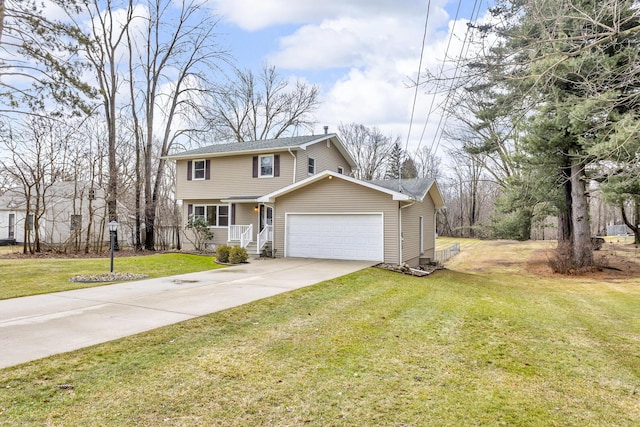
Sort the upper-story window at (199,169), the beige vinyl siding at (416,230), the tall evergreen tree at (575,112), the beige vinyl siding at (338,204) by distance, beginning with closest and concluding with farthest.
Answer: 1. the tall evergreen tree at (575,112)
2. the beige vinyl siding at (338,204)
3. the beige vinyl siding at (416,230)
4. the upper-story window at (199,169)

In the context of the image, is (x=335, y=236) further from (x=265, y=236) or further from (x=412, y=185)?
(x=412, y=185)

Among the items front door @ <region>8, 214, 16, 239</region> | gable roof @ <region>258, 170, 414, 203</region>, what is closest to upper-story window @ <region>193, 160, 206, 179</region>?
gable roof @ <region>258, 170, 414, 203</region>

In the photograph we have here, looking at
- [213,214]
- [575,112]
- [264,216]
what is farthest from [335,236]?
[575,112]

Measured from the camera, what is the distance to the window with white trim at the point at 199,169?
65.6 feet

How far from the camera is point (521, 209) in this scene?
17562 millimetres

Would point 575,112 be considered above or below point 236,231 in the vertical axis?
above

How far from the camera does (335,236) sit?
48.0ft

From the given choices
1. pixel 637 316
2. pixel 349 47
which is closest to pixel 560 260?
pixel 637 316

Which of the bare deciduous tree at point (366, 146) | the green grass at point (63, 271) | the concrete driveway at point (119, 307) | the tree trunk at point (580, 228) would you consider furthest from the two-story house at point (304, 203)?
the bare deciduous tree at point (366, 146)

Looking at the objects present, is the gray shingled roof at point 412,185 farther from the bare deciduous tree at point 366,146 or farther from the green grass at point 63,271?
the bare deciduous tree at point 366,146

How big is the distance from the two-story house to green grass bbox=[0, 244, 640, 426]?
6888mm

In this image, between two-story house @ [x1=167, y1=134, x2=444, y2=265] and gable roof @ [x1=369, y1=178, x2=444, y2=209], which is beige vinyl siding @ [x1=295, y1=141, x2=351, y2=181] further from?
gable roof @ [x1=369, y1=178, x2=444, y2=209]

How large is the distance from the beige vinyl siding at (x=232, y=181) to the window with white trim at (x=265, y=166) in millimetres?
252

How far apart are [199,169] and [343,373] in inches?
703
